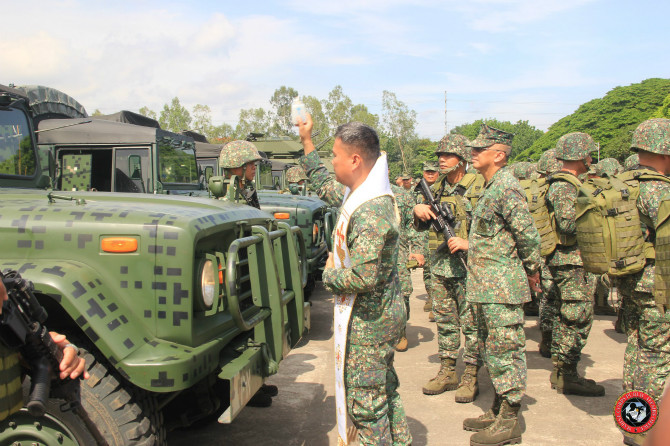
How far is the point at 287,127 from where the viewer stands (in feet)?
133

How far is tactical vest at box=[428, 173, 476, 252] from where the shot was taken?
4965 millimetres

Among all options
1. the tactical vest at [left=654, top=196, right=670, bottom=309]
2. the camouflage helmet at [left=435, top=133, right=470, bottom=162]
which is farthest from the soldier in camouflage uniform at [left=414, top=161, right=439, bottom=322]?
the tactical vest at [left=654, top=196, right=670, bottom=309]

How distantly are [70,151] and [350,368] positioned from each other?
453 centimetres

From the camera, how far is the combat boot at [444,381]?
4.44 metres

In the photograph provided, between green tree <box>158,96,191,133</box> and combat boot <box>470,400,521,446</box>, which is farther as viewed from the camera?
green tree <box>158,96,191,133</box>

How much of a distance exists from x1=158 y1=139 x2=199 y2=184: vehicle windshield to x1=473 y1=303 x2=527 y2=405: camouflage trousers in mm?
3945

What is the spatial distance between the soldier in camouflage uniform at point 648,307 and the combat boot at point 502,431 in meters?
0.66

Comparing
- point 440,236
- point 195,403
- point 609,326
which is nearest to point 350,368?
point 195,403

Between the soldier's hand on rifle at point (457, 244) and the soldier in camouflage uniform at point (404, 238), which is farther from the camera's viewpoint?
the soldier in camouflage uniform at point (404, 238)

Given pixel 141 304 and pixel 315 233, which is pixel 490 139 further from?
pixel 315 233

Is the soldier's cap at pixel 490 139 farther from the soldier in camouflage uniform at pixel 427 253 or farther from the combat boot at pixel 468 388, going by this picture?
the soldier in camouflage uniform at pixel 427 253

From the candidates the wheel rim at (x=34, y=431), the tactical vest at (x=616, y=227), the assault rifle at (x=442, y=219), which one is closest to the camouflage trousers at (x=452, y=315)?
the assault rifle at (x=442, y=219)

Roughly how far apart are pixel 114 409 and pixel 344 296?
3.69 ft

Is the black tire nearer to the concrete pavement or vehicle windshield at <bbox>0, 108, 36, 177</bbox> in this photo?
the concrete pavement
